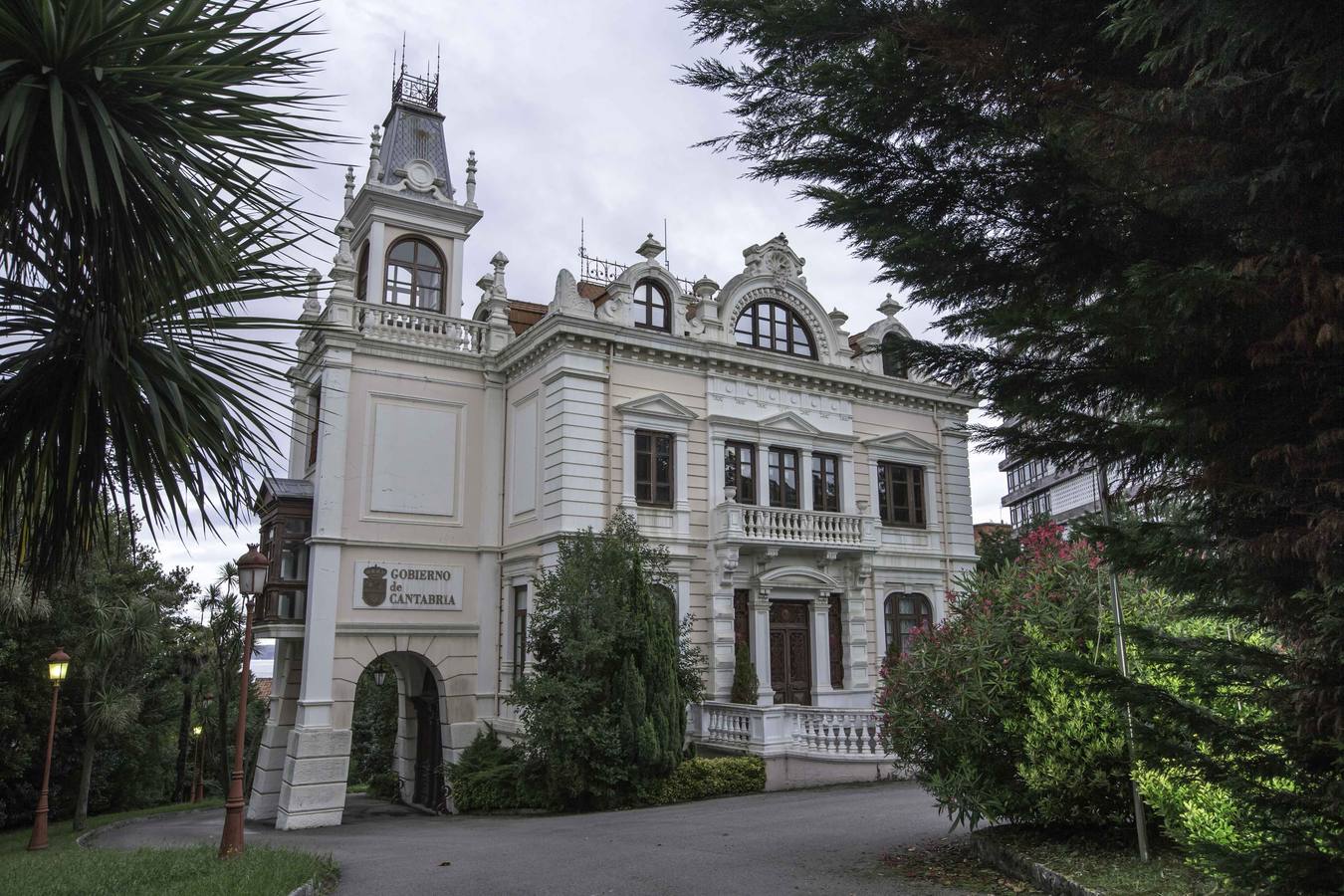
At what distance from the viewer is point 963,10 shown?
629 centimetres

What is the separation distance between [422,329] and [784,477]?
32.0 ft

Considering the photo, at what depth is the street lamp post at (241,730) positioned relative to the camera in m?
12.2

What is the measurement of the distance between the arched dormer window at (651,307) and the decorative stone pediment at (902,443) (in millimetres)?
6645

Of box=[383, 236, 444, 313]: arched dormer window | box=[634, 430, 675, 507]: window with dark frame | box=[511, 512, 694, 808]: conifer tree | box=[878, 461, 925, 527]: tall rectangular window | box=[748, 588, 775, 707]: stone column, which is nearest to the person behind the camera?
box=[511, 512, 694, 808]: conifer tree

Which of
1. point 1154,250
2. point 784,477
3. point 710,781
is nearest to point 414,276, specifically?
point 784,477

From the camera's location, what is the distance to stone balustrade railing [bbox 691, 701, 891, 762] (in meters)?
19.4

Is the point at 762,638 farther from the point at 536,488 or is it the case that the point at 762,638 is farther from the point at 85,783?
the point at 85,783

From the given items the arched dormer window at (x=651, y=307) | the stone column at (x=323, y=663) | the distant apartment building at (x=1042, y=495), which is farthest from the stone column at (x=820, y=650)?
the distant apartment building at (x=1042, y=495)

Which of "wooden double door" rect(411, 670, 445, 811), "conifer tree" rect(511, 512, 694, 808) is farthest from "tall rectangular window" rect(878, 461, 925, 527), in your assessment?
"wooden double door" rect(411, 670, 445, 811)

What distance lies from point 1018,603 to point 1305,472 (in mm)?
5657

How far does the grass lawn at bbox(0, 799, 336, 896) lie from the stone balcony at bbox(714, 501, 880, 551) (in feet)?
38.9

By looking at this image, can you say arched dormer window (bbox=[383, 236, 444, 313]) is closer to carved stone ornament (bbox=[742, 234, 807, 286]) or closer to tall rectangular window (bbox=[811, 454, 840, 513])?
carved stone ornament (bbox=[742, 234, 807, 286])

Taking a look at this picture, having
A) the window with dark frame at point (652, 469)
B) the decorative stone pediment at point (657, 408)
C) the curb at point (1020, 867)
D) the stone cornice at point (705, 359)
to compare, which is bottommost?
the curb at point (1020, 867)

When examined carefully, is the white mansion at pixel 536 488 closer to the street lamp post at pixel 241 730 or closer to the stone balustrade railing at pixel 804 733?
the stone balustrade railing at pixel 804 733
